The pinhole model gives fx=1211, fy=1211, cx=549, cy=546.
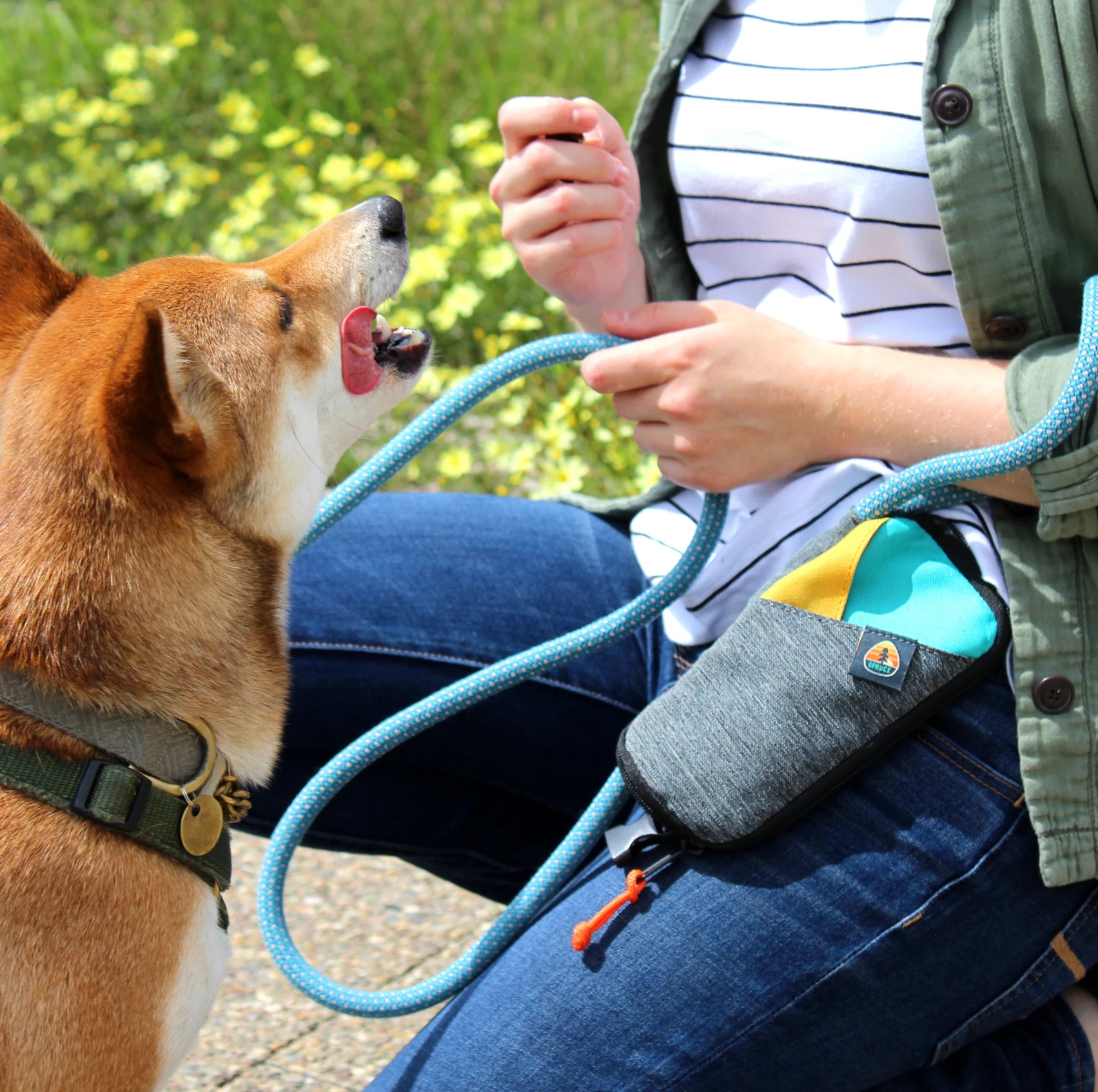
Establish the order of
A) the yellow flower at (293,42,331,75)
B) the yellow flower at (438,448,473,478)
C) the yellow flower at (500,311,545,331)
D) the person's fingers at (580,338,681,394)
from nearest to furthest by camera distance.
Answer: the person's fingers at (580,338,681,394) < the yellow flower at (438,448,473,478) < the yellow flower at (500,311,545,331) < the yellow flower at (293,42,331,75)

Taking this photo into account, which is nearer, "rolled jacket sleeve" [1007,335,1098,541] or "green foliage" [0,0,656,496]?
"rolled jacket sleeve" [1007,335,1098,541]

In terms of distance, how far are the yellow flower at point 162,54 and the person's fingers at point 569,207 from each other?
366 centimetres

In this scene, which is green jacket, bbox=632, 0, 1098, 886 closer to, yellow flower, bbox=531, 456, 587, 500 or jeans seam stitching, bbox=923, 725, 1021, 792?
jeans seam stitching, bbox=923, 725, 1021, 792

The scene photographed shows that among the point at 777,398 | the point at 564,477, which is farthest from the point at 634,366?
the point at 564,477

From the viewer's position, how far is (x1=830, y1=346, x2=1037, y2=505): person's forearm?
1.50 meters

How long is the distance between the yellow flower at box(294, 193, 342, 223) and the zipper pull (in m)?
2.73

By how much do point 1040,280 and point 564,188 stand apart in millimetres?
645

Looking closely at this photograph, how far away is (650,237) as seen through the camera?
1925 mm

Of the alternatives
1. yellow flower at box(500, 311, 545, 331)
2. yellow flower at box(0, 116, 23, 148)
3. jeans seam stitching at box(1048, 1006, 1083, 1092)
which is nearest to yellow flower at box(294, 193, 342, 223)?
yellow flower at box(500, 311, 545, 331)

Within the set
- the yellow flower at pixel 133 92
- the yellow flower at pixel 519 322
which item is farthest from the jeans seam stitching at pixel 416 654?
the yellow flower at pixel 133 92

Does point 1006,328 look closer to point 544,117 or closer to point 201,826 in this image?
point 544,117

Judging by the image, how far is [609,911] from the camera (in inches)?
59.8

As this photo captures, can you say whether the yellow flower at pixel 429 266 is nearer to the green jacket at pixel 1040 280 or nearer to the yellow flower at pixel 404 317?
the yellow flower at pixel 404 317

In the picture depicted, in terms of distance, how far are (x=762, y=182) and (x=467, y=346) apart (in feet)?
7.52
